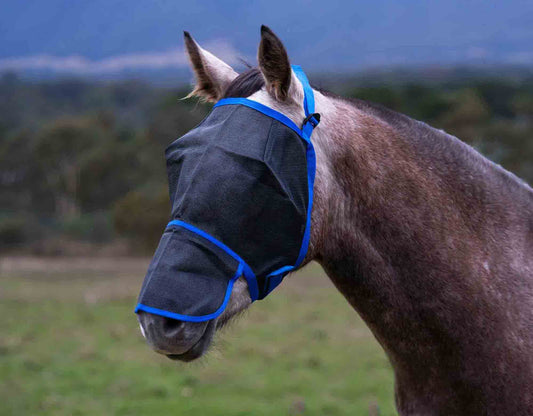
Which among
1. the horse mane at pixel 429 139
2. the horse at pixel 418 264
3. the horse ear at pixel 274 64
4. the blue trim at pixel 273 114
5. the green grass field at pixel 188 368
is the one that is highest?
the horse ear at pixel 274 64

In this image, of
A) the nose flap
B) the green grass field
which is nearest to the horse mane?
the nose flap

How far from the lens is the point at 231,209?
227 cm

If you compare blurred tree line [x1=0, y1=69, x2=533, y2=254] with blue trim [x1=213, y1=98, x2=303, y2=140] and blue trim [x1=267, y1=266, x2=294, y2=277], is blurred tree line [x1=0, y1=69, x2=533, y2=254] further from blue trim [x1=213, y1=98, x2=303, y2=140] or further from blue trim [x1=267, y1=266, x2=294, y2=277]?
blue trim [x1=267, y1=266, x2=294, y2=277]

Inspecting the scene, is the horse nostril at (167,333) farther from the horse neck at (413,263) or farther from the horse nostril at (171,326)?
the horse neck at (413,263)

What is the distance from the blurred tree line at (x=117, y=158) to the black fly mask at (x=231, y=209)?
1910 cm

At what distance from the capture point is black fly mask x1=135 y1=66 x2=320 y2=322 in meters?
2.21

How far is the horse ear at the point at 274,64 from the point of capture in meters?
2.32

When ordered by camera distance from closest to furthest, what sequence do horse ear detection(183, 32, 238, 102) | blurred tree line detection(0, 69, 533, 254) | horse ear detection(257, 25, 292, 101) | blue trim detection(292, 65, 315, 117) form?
1. horse ear detection(257, 25, 292, 101)
2. blue trim detection(292, 65, 315, 117)
3. horse ear detection(183, 32, 238, 102)
4. blurred tree line detection(0, 69, 533, 254)

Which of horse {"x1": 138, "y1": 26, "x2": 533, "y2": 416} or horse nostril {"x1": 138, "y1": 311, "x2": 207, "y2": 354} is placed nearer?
horse nostril {"x1": 138, "y1": 311, "x2": 207, "y2": 354}

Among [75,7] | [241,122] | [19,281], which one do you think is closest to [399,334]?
[241,122]

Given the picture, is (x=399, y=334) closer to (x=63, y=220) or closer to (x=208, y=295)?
(x=208, y=295)

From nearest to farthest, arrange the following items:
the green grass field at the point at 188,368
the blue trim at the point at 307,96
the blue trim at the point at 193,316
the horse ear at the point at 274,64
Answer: the blue trim at the point at 193,316 < the horse ear at the point at 274,64 < the blue trim at the point at 307,96 < the green grass field at the point at 188,368

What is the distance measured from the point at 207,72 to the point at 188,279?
1.03 m

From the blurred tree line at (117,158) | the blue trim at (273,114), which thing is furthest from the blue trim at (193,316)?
the blurred tree line at (117,158)
